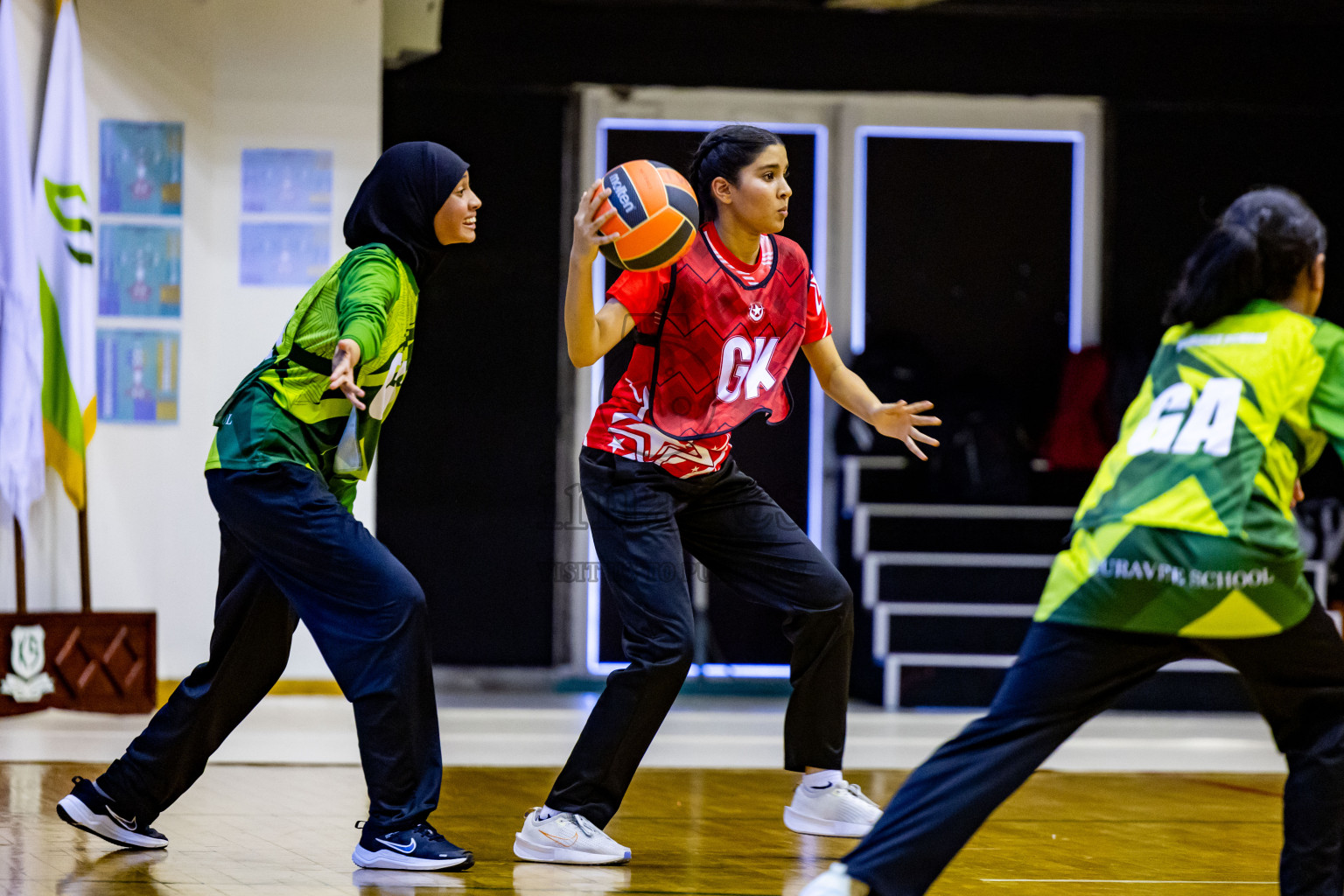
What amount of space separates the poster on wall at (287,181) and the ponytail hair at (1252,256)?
4.63m

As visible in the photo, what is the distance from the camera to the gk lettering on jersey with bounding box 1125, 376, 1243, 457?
7.24 feet

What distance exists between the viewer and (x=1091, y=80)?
297 inches

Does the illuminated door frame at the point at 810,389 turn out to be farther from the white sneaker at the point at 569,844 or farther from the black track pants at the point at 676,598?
the white sneaker at the point at 569,844

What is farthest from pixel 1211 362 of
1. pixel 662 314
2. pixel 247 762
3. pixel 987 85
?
pixel 987 85

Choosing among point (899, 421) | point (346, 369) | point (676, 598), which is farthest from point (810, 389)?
point (346, 369)

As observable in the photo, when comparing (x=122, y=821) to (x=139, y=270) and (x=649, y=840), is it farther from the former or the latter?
(x=139, y=270)

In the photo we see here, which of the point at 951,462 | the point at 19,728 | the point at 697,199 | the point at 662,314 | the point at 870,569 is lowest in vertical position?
the point at 19,728

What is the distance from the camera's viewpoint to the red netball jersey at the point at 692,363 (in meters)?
3.21

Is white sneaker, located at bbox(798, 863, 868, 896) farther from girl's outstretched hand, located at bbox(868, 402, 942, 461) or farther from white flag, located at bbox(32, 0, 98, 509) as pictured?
white flag, located at bbox(32, 0, 98, 509)

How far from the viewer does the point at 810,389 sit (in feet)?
24.8

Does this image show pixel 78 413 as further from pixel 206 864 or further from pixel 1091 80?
pixel 1091 80

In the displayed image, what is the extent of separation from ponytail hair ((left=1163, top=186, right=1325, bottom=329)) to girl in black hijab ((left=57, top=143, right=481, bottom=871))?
1449 mm

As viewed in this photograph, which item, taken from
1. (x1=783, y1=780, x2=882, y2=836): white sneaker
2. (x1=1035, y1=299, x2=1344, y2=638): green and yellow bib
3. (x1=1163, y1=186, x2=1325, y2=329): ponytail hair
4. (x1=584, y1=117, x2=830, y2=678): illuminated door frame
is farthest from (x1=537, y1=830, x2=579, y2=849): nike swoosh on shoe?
(x1=584, y1=117, x2=830, y2=678): illuminated door frame

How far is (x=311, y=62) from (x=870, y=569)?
3290 millimetres
